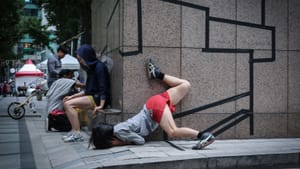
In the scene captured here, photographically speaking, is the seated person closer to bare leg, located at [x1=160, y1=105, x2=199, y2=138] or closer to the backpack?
bare leg, located at [x1=160, y1=105, x2=199, y2=138]

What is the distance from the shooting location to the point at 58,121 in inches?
406

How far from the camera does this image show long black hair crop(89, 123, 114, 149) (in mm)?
7059

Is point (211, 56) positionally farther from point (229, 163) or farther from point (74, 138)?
point (74, 138)

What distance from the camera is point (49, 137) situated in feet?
30.9

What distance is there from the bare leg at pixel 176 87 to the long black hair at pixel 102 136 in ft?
4.32

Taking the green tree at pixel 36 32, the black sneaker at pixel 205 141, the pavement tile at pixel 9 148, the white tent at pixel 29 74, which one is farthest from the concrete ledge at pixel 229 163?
the white tent at pixel 29 74

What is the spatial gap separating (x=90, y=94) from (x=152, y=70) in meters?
1.51

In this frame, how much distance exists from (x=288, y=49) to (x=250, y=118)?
1572mm

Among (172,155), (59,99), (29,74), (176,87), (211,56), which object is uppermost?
(211,56)

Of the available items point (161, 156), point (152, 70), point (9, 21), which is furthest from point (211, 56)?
point (9, 21)

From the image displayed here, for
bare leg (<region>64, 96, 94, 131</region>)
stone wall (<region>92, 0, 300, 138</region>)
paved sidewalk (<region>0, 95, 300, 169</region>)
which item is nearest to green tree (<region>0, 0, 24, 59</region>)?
bare leg (<region>64, 96, 94, 131</region>)

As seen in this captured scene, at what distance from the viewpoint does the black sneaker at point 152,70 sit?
773 cm

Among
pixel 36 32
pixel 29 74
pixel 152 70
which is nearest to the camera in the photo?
pixel 152 70

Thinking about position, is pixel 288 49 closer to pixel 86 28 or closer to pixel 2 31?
pixel 86 28
